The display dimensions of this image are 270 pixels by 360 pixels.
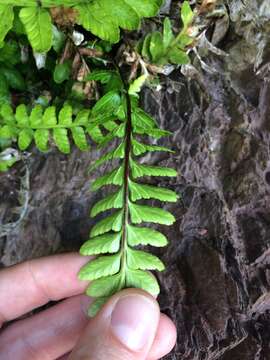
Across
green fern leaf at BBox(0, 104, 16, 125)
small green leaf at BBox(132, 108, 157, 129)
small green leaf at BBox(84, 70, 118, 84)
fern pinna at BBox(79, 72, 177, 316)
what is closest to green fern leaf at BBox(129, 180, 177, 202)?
fern pinna at BBox(79, 72, 177, 316)

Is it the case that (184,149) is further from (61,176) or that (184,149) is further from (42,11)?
(42,11)

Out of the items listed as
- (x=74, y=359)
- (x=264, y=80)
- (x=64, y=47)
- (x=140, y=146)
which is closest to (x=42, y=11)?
(x=64, y=47)

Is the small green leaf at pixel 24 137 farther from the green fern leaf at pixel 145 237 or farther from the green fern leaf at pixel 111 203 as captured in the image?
the green fern leaf at pixel 145 237

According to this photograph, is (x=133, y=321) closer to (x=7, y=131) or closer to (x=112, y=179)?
(x=112, y=179)

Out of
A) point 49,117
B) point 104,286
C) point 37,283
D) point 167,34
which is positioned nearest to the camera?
point 104,286

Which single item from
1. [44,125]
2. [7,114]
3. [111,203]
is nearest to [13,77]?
[7,114]

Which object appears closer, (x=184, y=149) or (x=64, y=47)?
(x=64, y=47)

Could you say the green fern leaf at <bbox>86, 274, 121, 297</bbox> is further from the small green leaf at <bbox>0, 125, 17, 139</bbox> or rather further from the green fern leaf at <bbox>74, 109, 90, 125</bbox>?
the small green leaf at <bbox>0, 125, 17, 139</bbox>
